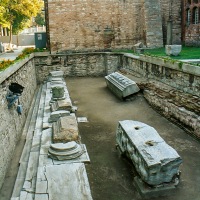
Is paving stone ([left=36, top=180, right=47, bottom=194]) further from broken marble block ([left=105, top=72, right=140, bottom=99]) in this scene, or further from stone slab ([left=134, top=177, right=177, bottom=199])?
broken marble block ([left=105, top=72, right=140, bottom=99])

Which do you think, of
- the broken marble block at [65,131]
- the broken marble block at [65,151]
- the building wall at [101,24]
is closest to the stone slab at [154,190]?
the broken marble block at [65,151]

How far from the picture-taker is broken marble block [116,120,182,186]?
4340mm

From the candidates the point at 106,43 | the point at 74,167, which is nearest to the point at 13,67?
the point at 74,167

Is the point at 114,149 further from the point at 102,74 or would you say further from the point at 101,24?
the point at 101,24

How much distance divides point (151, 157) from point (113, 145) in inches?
84.4

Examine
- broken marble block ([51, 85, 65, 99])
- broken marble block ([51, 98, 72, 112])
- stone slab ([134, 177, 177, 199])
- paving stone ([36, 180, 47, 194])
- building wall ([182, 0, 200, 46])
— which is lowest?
stone slab ([134, 177, 177, 199])

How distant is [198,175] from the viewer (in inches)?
197

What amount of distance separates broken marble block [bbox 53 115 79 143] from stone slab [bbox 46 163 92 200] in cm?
105

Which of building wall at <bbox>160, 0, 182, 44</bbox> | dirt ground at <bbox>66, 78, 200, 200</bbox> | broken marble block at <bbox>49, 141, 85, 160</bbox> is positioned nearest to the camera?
dirt ground at <bbox>66, 78, 200, 200</bbox>

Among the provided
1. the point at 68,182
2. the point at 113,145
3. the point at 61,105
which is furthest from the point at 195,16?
the point at 68,182

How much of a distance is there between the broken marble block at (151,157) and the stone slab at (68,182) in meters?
1.07

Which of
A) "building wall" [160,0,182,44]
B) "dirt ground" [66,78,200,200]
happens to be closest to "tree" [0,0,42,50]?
"building wall" [160,0,182,44]

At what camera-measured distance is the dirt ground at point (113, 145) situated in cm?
466

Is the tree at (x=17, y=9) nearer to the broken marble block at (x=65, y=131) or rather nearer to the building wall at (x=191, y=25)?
the building wall at (x=191, y=25)
